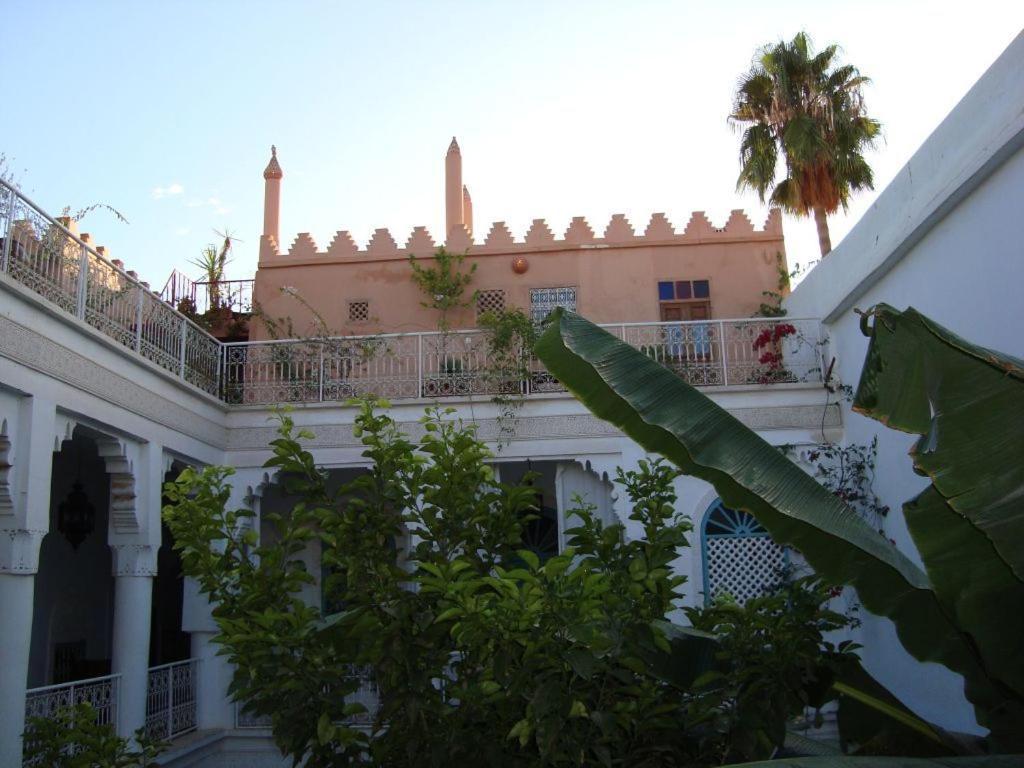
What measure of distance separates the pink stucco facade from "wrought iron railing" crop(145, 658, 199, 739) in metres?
4.47

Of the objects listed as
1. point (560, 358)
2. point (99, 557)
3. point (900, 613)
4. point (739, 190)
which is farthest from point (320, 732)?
point (739, 190)

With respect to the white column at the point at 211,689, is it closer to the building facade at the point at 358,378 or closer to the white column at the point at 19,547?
the building facade at the point at 358,378

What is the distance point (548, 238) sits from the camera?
12422mm

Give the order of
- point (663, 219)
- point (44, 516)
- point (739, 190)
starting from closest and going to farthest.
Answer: point (44, 516), point (663, 219), point (739, 190)

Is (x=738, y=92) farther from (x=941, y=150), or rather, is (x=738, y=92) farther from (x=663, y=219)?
(x=941, y=150)

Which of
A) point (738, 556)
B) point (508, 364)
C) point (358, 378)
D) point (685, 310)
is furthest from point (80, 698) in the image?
point (685, 310)

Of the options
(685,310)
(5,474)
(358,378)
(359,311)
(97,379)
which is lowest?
(5,474)

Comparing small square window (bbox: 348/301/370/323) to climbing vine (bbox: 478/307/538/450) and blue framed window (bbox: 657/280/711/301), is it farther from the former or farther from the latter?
blue framed window (bbox: 657/280/711/301)

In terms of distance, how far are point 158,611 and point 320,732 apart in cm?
944

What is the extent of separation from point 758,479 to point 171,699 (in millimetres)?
7040

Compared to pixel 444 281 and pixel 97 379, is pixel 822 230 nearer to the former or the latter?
pixel 444 281

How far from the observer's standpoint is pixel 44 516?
265 inches

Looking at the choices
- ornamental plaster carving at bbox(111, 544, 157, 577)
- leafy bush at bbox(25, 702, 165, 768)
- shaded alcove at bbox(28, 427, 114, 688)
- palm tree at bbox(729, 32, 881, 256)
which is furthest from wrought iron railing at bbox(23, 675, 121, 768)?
palm tree at bbox(729, 32, 881, 256)

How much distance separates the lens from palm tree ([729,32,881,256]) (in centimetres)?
1277
